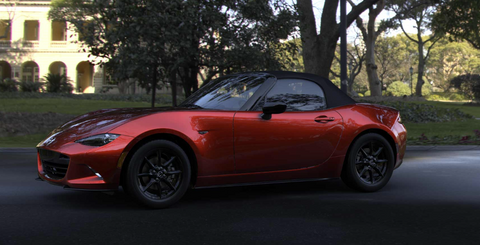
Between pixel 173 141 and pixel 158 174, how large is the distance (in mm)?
372

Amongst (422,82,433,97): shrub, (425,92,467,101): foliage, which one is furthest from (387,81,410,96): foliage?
(425,92,467,101): foliage

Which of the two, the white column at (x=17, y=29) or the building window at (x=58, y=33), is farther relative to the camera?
the building window at (x=58, y=33)

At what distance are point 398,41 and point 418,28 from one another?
21.4 meters

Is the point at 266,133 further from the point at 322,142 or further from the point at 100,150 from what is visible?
the point at 100,150

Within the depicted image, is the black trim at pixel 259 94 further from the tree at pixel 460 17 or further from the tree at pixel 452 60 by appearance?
the tree at pixel 452 60

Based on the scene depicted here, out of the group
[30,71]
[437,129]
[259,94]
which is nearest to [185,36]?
[259,94]

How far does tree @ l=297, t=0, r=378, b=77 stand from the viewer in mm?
19188

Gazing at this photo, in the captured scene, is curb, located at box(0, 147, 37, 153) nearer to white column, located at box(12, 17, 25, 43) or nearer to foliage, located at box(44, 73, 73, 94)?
foliage, located at box(44, 73, 73, 94)

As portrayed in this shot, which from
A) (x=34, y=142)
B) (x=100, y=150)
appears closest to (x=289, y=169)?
(x=100, y=150)

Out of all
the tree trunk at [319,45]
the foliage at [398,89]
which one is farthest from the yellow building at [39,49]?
the tree trunk at [319,45]

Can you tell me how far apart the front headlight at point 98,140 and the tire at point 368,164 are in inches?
109

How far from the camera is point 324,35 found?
19.3 metres

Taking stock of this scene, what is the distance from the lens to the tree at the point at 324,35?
19.2 metres

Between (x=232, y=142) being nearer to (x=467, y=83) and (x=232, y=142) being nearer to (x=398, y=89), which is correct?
(x=467, y=83)
